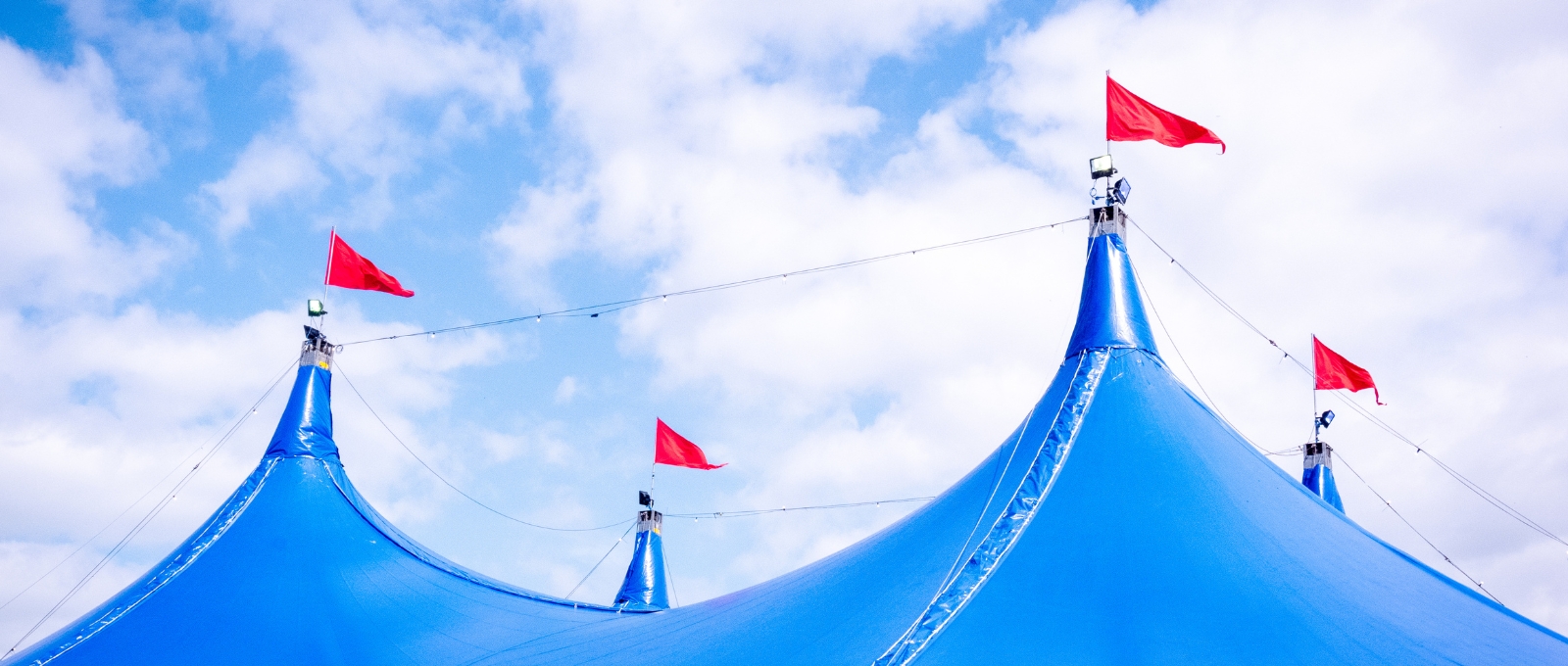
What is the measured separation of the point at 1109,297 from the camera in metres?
5.70

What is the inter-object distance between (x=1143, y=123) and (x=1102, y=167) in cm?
32

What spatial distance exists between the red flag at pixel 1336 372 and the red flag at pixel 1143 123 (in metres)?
5.10

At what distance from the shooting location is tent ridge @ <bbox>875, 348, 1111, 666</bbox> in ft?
12.9

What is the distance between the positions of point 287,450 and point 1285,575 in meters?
6.87

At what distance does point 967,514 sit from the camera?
15.9 feet

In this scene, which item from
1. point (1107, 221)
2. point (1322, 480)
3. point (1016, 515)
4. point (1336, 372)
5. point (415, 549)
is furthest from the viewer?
point (1322, 480)

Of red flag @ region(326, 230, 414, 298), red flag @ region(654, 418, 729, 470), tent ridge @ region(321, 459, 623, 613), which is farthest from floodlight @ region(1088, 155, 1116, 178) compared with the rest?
red flag @ region(654, 418, 729, 470)

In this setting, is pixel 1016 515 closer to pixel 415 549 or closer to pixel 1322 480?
pixel 415 549

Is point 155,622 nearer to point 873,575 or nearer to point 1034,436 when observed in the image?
point 873,575

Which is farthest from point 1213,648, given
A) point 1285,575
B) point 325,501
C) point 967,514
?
point 325,501

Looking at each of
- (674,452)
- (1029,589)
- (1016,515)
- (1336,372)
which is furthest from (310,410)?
(1336,372)

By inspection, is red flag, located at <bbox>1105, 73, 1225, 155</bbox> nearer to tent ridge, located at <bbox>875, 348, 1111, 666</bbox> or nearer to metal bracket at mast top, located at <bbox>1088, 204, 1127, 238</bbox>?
metal bracket at mast top, located at <bbox>1088, 204, 1127, 238</bbox>

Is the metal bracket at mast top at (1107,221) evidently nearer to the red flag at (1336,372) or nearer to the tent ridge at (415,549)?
the tent ridge at (415,549)

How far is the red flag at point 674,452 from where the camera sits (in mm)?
12047
